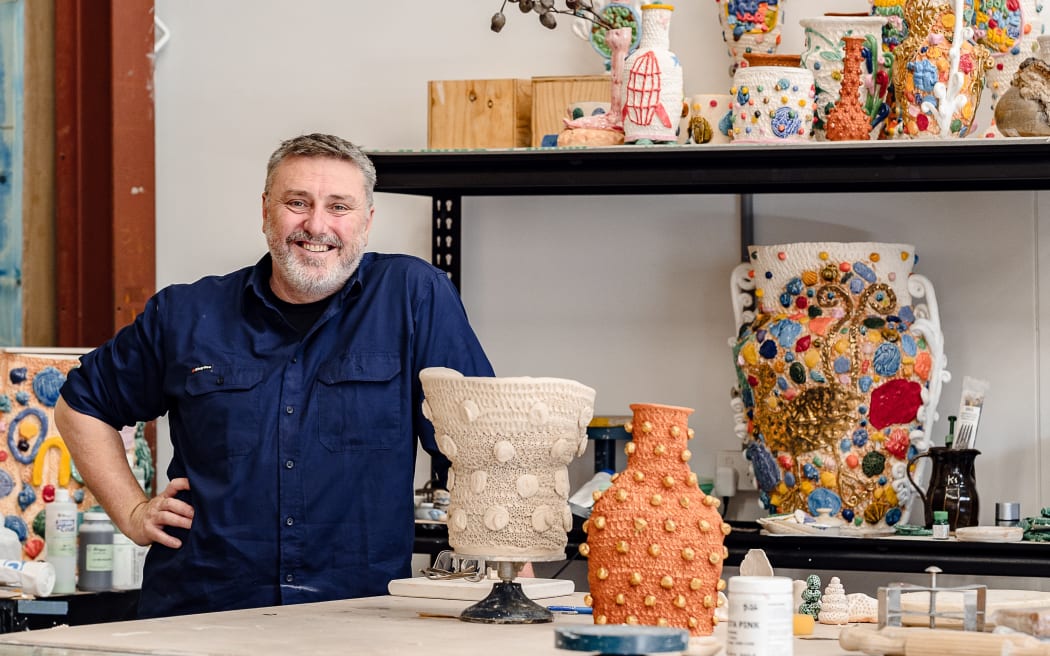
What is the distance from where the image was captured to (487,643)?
5.01 ft

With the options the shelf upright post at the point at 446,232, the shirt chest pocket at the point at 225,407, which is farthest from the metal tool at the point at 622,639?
the shelf upright post at the point at 446,232

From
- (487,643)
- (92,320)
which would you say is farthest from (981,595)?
(92,320)

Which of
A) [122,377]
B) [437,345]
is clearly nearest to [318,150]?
[437,345]

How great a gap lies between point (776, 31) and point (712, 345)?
64cm

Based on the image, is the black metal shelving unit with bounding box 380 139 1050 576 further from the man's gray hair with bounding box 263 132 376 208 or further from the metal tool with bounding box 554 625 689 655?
the metal tool with bounding box 554 625 689 655

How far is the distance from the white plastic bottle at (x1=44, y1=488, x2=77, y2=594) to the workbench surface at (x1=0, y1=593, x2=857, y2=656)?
1219 millimetres

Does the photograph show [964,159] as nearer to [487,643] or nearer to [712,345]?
[712,345]

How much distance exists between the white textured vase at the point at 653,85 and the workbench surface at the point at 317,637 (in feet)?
3.98

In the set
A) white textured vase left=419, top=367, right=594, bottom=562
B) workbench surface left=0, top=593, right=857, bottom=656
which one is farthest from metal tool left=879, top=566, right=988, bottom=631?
white textured vase left=419, top=367, right=594, bottom=562

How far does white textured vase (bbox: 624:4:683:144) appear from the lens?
276cm

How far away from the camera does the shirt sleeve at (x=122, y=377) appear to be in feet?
7.79

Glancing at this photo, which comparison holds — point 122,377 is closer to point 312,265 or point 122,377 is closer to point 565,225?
point 312,265

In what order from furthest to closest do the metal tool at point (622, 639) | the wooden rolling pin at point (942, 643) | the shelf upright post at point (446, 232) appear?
the shelf upright post at point (446, 232)
the wooden rolling pin at point (942, 643)
the metal tool at point (622, 639)

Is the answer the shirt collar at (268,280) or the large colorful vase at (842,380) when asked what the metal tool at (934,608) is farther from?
the large colorful vase at (842,380)
